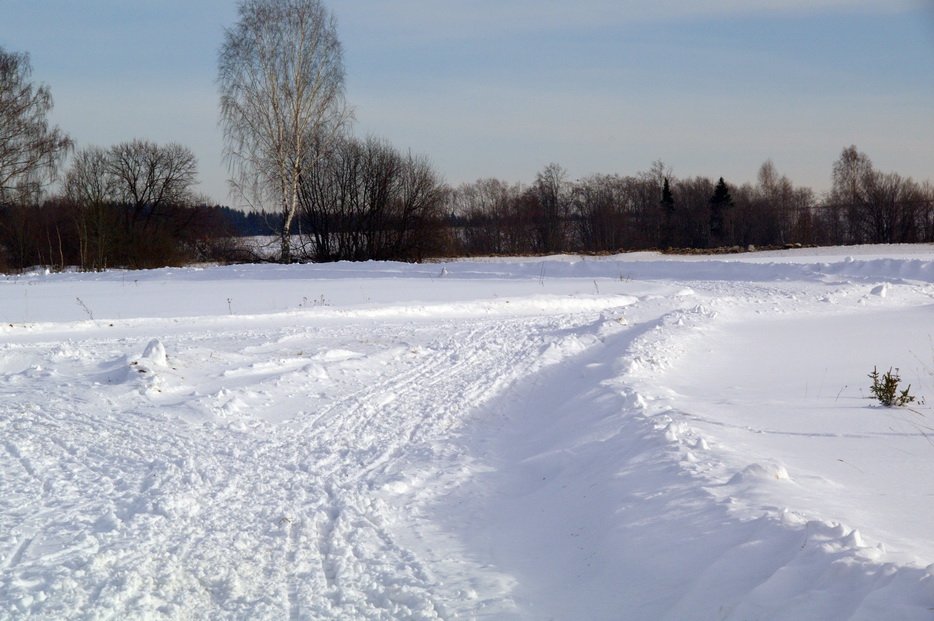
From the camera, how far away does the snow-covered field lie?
3418 millimetres

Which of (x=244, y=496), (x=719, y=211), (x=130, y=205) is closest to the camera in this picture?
(x=244, y=496)

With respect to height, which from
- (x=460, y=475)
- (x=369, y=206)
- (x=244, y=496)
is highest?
(x=369, y=206)

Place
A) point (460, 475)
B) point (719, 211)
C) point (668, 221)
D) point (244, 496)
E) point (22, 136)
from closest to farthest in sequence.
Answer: point (244, 496), point (460, 475), point (22, 136), point (719, 211), point (668, 221)

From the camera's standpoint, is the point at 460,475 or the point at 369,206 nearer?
the point at 460,475

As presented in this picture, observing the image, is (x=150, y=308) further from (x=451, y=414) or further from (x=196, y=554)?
(x=196, y=554)

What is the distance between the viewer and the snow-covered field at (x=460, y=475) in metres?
3.42

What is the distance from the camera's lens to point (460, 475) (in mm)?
5562

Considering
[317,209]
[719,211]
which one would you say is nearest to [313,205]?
[317,209]

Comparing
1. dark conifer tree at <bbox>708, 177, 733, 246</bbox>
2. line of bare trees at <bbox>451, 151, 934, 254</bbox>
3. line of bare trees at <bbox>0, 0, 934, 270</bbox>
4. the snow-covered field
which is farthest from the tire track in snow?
dark conifer tree at <bbox>708, 177, 733, 246</bbox>

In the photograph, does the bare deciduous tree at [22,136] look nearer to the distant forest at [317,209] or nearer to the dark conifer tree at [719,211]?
the distant forest at [317,209]

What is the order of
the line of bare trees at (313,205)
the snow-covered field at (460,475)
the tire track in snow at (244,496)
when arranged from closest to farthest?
the snow-covered field at (460,475)
the tire track in snow at (244,496)
the line of bare trees at (313,205)

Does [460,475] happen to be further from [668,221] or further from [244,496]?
[668,221]

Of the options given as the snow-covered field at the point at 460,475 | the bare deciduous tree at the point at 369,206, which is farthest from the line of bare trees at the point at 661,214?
the snow-covered field at the point at 460,475

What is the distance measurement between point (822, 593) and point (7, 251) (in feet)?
148
